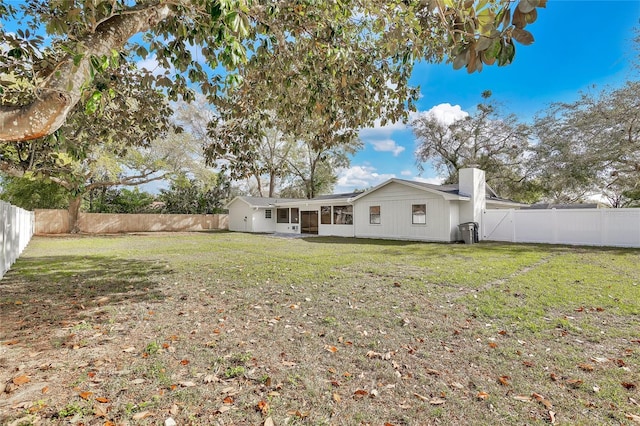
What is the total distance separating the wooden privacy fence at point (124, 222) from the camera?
21562 mm

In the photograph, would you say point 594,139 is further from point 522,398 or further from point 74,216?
point 74,216

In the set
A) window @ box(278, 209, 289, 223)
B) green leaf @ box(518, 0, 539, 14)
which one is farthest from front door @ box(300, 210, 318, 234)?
green leaf @ box(518, 0, 539, 14)

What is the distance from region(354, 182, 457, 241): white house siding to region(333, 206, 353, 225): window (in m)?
0.67

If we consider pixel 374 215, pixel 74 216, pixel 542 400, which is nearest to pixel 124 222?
pixel 74 216

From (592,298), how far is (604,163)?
1473 cm

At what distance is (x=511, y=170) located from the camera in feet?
82.7

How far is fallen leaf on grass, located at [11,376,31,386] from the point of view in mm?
2574

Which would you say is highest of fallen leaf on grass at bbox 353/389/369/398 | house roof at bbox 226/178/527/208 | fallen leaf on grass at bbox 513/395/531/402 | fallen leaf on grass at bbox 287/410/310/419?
house roof at bbox 226/178/527/208

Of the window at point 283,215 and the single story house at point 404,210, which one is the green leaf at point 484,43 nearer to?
the single story house at point 404,210

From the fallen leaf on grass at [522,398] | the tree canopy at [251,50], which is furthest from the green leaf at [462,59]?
the fallen leaf on grass at [522,398]

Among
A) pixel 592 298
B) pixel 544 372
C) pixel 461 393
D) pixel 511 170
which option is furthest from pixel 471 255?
pixel 511 170

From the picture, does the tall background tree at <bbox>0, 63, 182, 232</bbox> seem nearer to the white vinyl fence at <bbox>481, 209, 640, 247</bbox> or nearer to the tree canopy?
the tree canopy

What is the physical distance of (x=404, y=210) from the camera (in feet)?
53.8

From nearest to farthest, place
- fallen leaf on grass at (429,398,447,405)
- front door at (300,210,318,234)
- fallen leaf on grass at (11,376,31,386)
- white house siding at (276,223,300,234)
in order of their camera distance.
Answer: fallen leaf on grass at (429,398,447,405) < fallen leaf on grass at (11,376,31,386) < front door at (300,210,318,234) < white house siding at (276,223,300,234)
